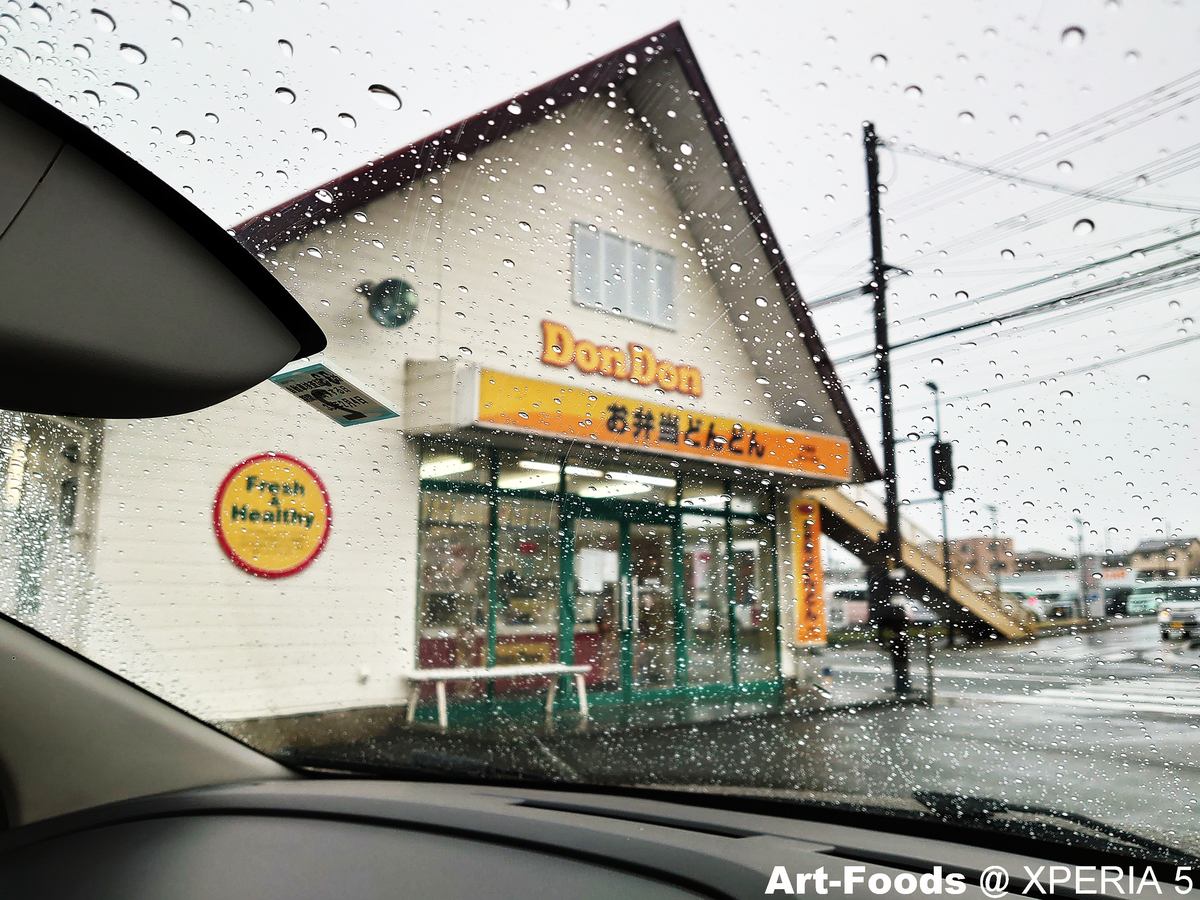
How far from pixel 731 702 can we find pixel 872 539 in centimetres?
78

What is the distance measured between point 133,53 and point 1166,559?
2.53 metres

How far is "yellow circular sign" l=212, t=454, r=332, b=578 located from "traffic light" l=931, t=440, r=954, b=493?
79.5 inches

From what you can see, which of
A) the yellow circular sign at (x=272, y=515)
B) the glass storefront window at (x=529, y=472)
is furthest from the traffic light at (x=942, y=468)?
the yellow circular sign at (x=272, y=515)

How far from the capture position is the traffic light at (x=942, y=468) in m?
1.63

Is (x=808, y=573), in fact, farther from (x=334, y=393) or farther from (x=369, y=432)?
(x=369, y=432)

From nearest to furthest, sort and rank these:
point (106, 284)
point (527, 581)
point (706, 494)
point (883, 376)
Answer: point (106, 284)
point (883, 376)
point (706, 494)
point (527, 581)

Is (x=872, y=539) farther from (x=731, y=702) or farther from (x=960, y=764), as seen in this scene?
(x=731, y=702)

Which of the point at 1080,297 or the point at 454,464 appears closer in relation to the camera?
the point at 1080,297

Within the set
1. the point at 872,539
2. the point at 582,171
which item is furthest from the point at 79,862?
the point at 582,171

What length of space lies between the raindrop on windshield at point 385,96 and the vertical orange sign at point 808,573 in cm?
158

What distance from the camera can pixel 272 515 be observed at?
9.05ft

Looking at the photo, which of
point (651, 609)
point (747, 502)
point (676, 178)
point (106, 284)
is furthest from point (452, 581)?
point (106, 284)

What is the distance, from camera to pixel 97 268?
0.77 m

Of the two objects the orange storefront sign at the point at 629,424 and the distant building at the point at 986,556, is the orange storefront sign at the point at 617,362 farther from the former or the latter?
the distant building at the point at 986,556
